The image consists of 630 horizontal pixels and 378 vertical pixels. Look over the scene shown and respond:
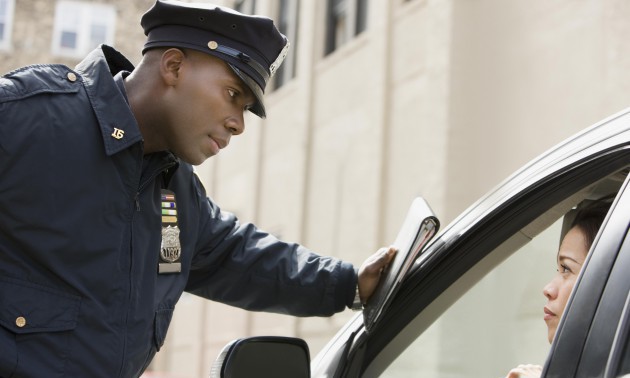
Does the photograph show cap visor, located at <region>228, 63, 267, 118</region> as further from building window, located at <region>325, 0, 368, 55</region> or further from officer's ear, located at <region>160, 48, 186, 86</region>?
Result: building window, located at <region>325, 0, 368, 55</region>

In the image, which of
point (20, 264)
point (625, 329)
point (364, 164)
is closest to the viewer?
point (625, 329)

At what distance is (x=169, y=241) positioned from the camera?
228 centimetres

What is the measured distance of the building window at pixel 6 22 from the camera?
21.9m

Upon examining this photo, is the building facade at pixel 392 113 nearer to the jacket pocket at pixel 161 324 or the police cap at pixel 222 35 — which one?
the police cap at pixel 222 35

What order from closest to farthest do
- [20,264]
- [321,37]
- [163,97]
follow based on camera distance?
[20,264] → [163,97] → [321,37]

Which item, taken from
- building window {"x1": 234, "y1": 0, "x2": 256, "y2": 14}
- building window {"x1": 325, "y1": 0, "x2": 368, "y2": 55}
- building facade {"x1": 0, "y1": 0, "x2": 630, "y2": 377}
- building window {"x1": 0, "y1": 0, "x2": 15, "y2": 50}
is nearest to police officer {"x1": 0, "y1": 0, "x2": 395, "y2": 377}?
building facade {"x1": 0, "y1": 0, "x2": 630, "y2": 377}

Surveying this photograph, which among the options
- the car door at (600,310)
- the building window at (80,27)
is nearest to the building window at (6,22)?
the building window at (80,27)

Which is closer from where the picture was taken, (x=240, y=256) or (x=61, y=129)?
(x=61, y=129)

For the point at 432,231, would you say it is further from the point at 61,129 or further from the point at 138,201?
the point at 61,129

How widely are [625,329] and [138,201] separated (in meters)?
1.13

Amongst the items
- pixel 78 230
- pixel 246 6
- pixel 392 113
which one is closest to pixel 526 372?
pixel 78 230

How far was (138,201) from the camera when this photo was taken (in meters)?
2.21

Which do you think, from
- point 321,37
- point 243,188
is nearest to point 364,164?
point 321,37

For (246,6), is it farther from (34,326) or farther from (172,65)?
(34,326)
